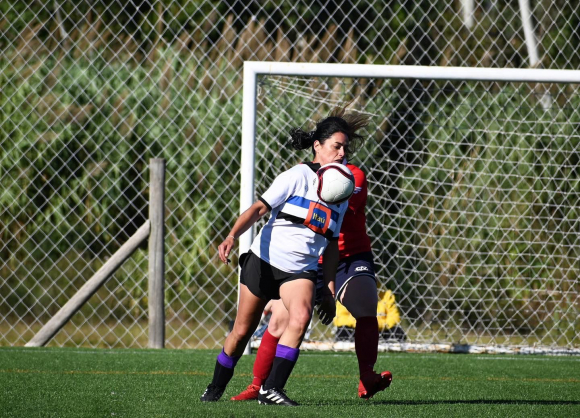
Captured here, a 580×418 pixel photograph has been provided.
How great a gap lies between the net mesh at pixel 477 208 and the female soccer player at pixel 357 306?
3.53 metres

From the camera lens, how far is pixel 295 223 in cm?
400

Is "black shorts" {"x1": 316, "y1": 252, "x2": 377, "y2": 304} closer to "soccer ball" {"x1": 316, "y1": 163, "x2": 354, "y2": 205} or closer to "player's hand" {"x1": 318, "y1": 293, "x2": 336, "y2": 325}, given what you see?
"player's hand" {"x1": 318, "y1": 293, "x2": 336, "y2": 325}

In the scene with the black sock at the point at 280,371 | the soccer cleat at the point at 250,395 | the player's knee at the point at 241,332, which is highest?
the player's knee at the point at 241,332

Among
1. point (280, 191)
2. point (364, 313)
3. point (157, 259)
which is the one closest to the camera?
point (280, 191)

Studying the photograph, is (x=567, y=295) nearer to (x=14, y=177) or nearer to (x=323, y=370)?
(x=323, y=370)

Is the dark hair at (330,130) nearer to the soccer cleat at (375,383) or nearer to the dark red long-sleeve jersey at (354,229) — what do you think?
the dark red long-sleeve jersey at (354,229)

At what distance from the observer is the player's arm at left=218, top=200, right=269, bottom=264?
147 inches

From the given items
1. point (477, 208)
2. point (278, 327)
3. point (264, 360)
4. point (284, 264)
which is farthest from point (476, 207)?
point (284, 264)

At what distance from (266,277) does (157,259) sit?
3.66 m

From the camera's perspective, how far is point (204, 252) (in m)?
8.85

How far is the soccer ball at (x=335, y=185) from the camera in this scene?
3916mm

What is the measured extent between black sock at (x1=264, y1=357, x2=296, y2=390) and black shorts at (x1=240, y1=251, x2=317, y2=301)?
0.31 m

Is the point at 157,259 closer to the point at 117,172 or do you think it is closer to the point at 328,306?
the point at 117,172

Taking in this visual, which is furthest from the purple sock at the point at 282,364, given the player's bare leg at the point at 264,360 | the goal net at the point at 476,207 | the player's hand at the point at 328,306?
the goal net at the point at 476,207
